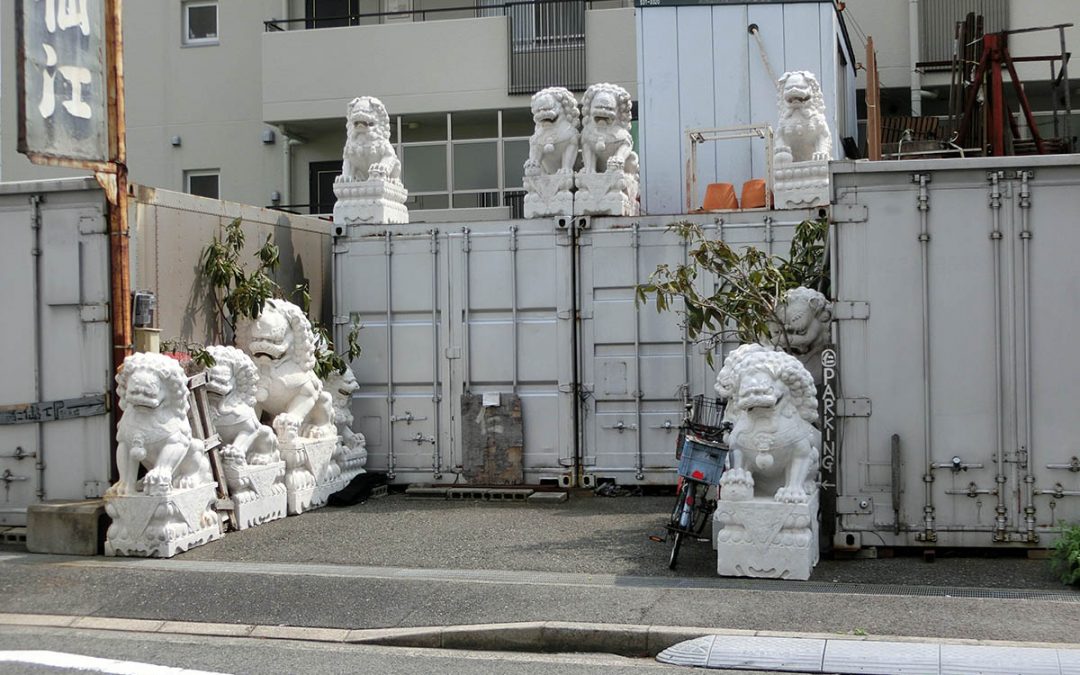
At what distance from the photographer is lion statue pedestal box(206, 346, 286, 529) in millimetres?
11758

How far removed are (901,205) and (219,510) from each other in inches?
252

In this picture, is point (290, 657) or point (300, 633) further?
point (300, 633)

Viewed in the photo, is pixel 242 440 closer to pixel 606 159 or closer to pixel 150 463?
pixel 150 463

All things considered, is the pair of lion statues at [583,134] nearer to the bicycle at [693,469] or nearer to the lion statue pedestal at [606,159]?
the lion statue pedestal at [606,159]

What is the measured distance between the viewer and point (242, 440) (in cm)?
1191

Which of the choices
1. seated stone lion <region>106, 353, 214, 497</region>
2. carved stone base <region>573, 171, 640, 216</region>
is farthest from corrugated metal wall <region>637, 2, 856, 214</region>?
seated stone lion <region>106, 353, 214, 497</region>

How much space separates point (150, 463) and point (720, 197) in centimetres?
754

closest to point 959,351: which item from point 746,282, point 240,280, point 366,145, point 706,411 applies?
point 746,282

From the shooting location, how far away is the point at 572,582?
955 cm

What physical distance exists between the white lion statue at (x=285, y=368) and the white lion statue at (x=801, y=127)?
550cm

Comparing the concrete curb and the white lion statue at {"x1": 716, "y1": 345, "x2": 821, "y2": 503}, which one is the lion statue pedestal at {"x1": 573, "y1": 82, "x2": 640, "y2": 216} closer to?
the white lion statue at {"x1": 716, "y1": 345, "x2": 821, "y2": 503}

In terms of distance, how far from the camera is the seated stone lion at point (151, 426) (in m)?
10.6

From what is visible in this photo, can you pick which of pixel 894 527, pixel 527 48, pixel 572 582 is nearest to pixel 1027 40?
pixel 527 48

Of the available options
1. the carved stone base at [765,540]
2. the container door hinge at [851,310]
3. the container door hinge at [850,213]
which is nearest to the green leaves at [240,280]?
the carved stone base at [765,540]
